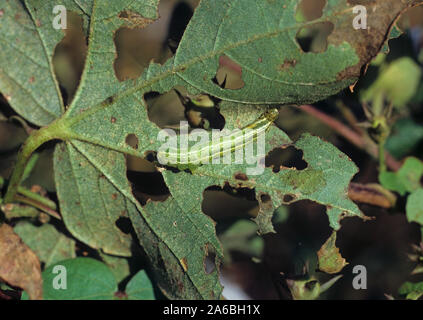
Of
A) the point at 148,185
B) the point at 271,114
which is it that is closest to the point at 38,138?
the point at 148,185

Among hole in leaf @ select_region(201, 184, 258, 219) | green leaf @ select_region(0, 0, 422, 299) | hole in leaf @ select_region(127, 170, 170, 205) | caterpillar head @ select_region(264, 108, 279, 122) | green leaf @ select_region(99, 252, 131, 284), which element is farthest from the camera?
hole in leaf @ select_region(201, 184, 258, 219)

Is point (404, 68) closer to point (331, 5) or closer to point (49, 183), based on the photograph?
point (331, 5)

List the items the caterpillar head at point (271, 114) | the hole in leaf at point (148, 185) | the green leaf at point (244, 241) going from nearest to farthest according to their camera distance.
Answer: the caterpillar head at point (271, 114), the hole in leaf at point (148, 185), the green leaf at point (244, 241)

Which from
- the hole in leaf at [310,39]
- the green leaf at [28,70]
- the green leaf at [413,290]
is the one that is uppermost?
the hole in leaf at [310,39]

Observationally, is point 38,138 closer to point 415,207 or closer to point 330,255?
point 330,255

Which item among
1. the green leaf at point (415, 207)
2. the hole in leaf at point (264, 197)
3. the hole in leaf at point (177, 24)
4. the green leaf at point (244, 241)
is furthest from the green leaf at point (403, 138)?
the hole in leaf at point (177, 24)

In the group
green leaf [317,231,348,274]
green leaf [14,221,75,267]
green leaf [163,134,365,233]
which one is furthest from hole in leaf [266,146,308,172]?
green leaf [14,221,75,267]

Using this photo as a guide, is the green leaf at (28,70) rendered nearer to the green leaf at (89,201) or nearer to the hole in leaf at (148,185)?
the green leaf at (89,201)

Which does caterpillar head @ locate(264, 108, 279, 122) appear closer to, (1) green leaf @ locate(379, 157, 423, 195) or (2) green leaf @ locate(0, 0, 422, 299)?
(2) green leaf @ locate(0, 0, 422, 299)
